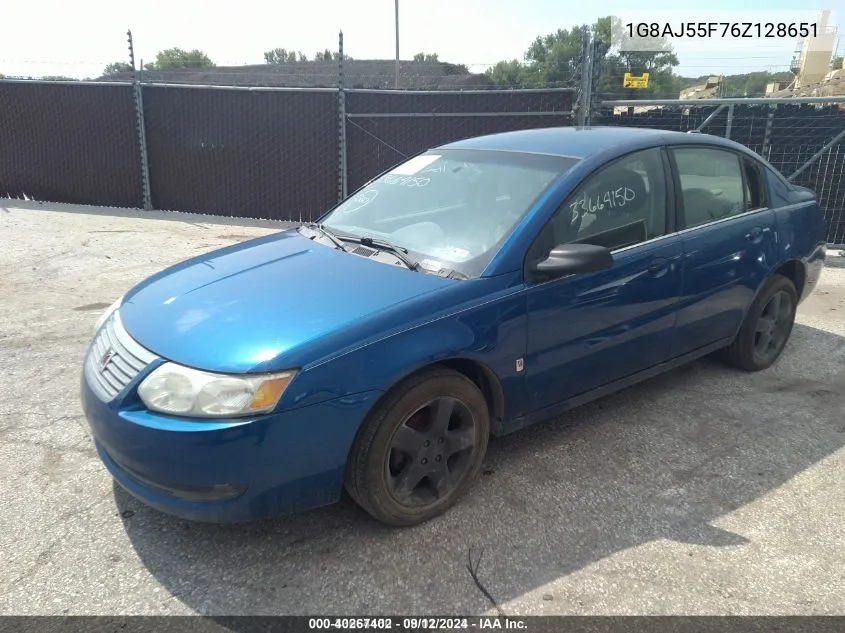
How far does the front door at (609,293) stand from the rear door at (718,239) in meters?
0.15

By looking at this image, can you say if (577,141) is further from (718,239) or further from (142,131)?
(142,131)

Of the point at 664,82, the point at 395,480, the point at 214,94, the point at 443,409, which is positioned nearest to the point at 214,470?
the point at 395,480

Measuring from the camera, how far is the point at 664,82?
122ft

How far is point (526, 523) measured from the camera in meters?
2.80

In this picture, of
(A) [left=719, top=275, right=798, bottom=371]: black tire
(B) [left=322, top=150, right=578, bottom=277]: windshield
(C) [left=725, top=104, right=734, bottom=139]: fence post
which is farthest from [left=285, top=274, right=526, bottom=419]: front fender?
(C) [left=725, top=104, right=734, bottom=139]: fence post

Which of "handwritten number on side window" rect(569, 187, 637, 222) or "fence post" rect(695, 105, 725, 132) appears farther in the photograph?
"fence post" rect(695, 105, 725, 132)

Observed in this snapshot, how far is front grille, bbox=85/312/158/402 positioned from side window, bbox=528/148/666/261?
175cm

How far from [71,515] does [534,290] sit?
7.51ft

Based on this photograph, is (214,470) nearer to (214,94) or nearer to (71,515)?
(71,515)

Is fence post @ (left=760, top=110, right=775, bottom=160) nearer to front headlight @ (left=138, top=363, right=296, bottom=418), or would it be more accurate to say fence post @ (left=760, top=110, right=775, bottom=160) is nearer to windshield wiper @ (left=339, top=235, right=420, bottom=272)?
windshield wiper @ (left=339, top=235, right=420, bottom=272)

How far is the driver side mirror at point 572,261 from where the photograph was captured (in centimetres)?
284

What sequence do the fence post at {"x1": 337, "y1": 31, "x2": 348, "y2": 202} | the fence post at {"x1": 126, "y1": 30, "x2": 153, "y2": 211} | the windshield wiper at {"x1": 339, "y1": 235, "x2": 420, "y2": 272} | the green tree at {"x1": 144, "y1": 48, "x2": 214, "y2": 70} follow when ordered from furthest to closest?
the green tree at {"x1": 144, "y1": 48, "x2": 214, "y2": 70} → the fence post at {"x1": 126, "y1": 30, "x2": 153, "y2": 211} → the fence post at {"x1": 337, "y1": 31, "x2": 348, "y2": 202} → the windshield wiper at {"x1": 339, "y1": 235, "x2": 420, "y2": 272}

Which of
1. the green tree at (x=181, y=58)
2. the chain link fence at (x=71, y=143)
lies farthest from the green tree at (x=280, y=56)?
the chain link fence at (x=71, y=143)

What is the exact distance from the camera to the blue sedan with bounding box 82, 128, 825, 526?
7.67ft
